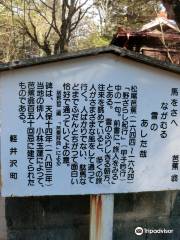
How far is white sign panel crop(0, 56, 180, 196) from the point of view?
399cm

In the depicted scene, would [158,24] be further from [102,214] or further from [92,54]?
[102,214]

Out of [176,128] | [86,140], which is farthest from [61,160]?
[176,128]

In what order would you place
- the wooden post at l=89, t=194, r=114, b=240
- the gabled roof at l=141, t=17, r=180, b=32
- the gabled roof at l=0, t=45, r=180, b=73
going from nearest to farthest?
the gabled roof at l=0, t=45, r=180, b=73 < the wooden post at l=89, t=194, r=114, b=240 < the gabled roof at l=141, t=17, r=180, b=32

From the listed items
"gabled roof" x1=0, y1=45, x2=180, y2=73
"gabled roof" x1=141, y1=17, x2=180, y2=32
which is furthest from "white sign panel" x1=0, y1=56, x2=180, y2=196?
"gabled roof" x1=141, y1=17, x2=180, y2=32

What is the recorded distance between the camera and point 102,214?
425cm

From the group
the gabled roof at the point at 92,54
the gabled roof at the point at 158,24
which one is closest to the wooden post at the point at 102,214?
the gabled roof at the point at 92,54

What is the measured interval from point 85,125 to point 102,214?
2.97 feet

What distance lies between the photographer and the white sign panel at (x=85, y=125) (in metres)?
3.99

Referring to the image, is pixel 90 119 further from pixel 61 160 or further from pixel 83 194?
pixel 83 194

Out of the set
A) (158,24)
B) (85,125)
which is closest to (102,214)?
(85,125)

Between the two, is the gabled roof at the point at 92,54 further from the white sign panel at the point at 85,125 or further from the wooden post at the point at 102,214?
the wooden post at the point at 102,214

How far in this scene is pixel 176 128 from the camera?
4.23 metres

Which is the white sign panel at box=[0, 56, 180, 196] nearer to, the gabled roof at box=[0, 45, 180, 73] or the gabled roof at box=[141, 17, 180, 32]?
the gabled roof at box=[0, 45, 180, 73]

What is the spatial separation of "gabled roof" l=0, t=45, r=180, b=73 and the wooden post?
1339 mm
